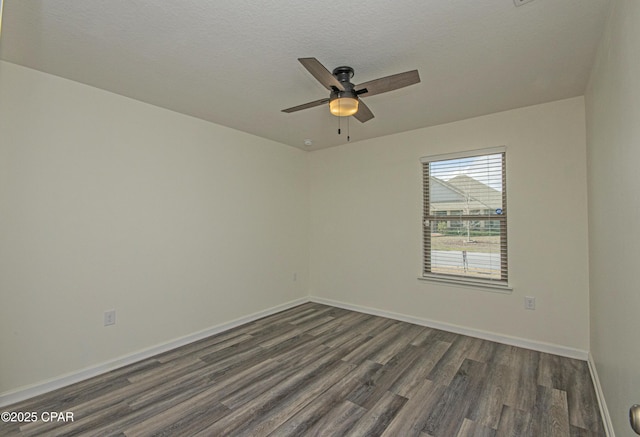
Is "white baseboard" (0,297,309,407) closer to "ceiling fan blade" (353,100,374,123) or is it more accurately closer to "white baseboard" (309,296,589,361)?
"white baseboard" (309,296,589,361)

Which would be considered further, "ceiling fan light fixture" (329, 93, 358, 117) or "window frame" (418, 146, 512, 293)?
"window frame" (418, 146, 512, 293)

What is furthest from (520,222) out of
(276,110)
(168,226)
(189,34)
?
(168,226)

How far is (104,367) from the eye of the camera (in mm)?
2695

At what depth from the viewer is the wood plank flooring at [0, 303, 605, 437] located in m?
2.00

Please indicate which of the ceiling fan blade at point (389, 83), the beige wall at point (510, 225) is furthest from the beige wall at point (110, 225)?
the ceiling fan blade at point (389, 83)

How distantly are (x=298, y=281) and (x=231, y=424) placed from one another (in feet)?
9.27

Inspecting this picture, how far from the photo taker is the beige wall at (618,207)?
4.55 ft

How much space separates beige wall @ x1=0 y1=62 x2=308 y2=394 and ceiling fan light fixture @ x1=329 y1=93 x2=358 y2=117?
1948 mm

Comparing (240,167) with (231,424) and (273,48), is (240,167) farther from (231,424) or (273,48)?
(231,424)

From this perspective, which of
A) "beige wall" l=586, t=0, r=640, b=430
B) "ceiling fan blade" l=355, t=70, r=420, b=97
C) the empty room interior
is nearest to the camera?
"beige wall" l=586, t=0, r=640, b=430

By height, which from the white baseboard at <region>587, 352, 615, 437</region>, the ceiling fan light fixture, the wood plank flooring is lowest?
the wood plank flooring

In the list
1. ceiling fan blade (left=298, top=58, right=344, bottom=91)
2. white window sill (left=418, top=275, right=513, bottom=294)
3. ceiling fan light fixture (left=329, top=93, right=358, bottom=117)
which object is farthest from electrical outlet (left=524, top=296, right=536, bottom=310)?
ceiling fan blade (left=298, top=58, right=344, bottom=91)

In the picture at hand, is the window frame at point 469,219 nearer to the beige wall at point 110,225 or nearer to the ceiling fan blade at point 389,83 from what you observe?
the ceiling fan blade at point 389,83

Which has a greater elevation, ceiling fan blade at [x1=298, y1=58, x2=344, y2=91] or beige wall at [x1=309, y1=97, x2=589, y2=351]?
ceiling fan blade at [x1=298, y1=58, x2=344, y2=91]
